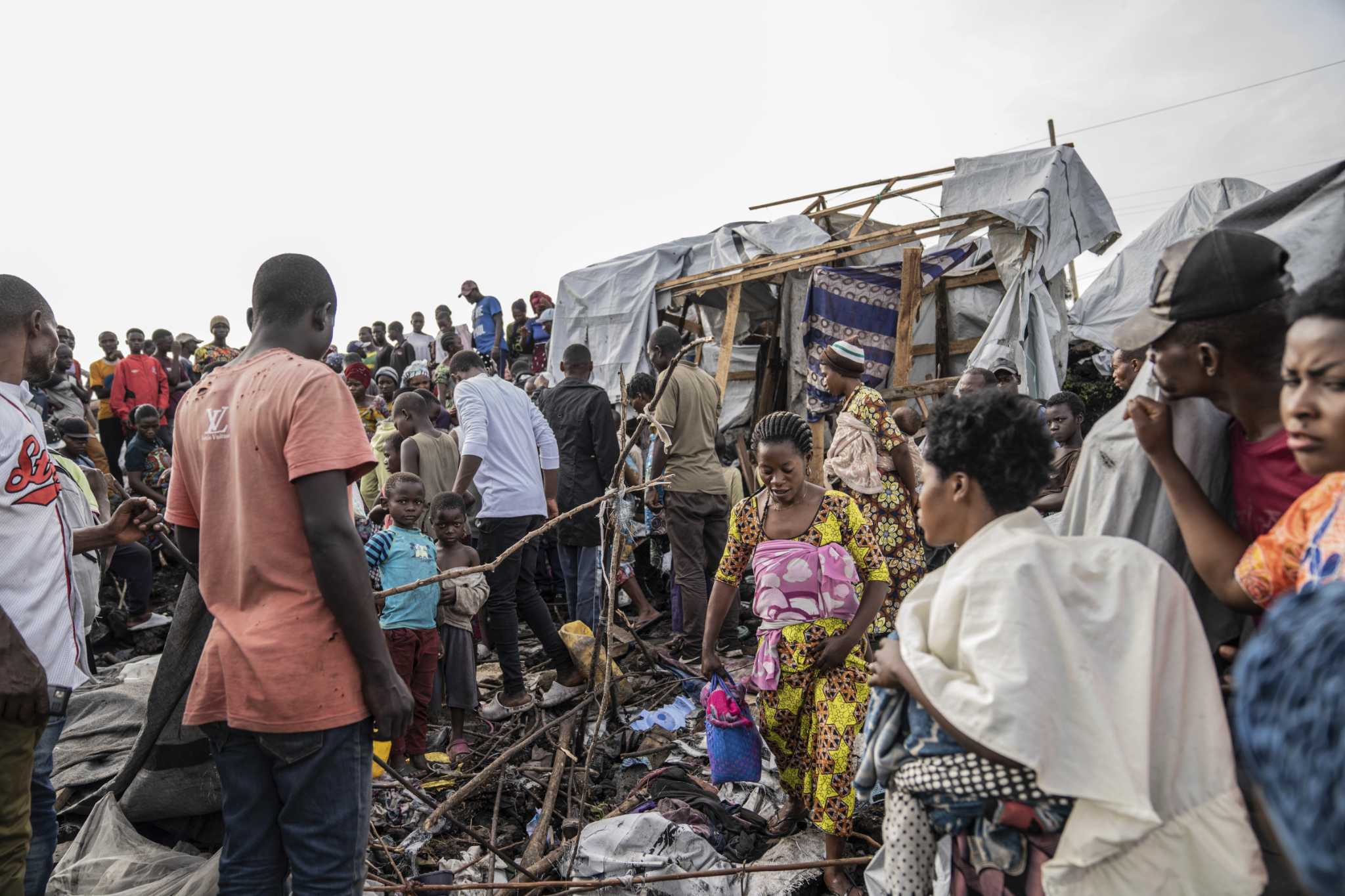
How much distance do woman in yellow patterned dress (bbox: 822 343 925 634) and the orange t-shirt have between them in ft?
9.98

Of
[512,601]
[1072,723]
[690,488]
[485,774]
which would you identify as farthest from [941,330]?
[1072,723]

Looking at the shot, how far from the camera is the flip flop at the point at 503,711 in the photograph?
5426mm

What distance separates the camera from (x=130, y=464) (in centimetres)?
827

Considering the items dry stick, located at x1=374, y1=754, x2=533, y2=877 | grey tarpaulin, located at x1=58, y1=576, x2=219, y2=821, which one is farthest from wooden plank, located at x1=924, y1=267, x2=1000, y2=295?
grey tarpaulin, located at x1=58, y1=576, x2=219, y2=821

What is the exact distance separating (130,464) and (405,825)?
6256mm

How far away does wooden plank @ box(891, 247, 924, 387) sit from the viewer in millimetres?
7195

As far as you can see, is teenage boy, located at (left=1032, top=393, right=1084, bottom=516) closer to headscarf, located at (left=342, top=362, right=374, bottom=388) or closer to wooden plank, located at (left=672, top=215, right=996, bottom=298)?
wooden plank, located at (left=672, top=215, right=996, bottom=298)

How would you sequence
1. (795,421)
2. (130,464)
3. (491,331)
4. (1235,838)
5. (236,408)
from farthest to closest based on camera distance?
(491,331) → (130,464) → (795,421) → (236,408) → (1235,838)

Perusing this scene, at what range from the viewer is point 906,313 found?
725 cm

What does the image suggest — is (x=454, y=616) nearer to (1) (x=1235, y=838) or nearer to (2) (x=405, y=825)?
(2) (x=405, y=825)

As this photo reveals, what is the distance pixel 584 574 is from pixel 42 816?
154 inches

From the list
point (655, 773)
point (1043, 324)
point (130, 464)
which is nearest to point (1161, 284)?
point (655, 773)

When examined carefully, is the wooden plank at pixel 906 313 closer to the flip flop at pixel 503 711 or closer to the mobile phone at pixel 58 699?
the flip flop at pixel 503 711

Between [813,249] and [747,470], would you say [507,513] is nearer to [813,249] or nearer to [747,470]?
[747,470]
